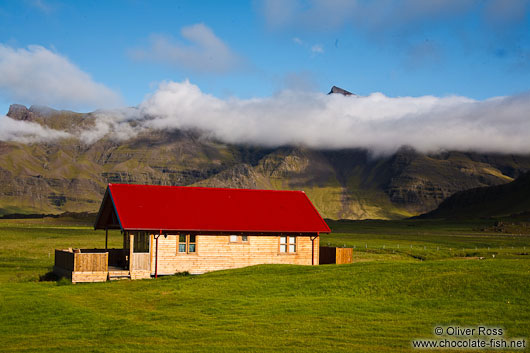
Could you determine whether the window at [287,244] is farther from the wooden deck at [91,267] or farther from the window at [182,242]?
the wooden deck at [91,267]

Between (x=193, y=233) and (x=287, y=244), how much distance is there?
332 inches

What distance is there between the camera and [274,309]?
2817cm

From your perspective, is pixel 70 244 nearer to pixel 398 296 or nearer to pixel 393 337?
pixel 398 296

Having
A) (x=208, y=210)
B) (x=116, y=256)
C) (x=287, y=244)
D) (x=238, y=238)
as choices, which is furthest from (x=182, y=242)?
(x=287, y=244)

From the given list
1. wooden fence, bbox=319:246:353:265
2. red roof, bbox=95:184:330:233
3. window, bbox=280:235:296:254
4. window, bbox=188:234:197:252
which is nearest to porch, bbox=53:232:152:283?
red roof, bbox=95:184:330:233

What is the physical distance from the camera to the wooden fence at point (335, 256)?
51.4 meters

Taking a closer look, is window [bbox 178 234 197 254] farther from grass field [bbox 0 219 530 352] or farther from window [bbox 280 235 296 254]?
window [bbox 280 235 296 254]

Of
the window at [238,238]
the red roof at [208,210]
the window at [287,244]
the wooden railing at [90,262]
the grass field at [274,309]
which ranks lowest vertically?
the grass field at [274,309]

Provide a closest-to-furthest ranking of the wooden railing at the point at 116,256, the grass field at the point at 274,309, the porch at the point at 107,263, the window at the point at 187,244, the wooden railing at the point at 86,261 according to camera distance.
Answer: the grass field at the point at 274,309 < the wooden railing at the point at 86,261 < the porch at the point at 107,263 < the window at the point at 187,244 < the wooden railing at the point at 116,256

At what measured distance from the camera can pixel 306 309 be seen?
27.8 meters

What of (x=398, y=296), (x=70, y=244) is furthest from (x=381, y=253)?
(x=398, y=296)

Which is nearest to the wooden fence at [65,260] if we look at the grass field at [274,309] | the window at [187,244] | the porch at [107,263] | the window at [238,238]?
the porch at [107,263]

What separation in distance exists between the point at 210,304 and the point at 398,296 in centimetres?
956

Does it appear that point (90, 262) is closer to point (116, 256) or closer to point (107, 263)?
point (107, 263)
